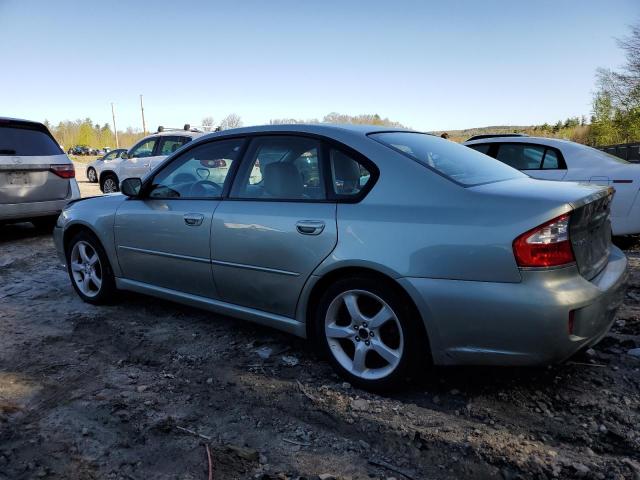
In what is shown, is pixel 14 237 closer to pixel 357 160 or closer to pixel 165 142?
pixel 165 142

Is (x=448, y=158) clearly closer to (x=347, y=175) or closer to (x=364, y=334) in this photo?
(x=347, y=175)

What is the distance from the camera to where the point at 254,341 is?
3.62 meters

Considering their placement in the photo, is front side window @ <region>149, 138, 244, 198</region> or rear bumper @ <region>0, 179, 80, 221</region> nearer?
front side window @ <region>149, 138, 244, 198</region>

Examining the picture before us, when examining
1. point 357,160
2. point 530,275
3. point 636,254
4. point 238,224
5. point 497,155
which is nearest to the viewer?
point 530,275

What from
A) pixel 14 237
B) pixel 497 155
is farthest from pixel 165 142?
pixel 497 155

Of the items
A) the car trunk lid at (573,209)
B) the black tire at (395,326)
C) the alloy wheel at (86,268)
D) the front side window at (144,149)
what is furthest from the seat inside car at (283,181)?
the front side window at (144,149)

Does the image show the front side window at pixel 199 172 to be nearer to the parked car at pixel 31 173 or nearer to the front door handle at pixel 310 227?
the front door handle at pixel 310 227

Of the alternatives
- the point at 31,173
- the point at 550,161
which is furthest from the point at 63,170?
the point at 550,161

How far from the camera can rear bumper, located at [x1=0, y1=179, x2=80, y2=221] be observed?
6.69m

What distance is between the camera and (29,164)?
22.4 ft

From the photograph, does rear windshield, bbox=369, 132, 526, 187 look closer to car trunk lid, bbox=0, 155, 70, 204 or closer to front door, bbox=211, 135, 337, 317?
front door, bbox=211, 135, 337, 317

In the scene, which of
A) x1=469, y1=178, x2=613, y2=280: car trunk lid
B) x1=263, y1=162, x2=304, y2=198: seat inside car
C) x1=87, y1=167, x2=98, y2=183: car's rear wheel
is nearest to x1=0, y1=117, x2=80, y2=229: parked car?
x1=263, y1=162, x2=304, y2=198: seat inside car

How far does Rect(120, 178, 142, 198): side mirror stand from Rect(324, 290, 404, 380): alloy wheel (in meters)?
2.08

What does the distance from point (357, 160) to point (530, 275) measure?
1166 millimetres
